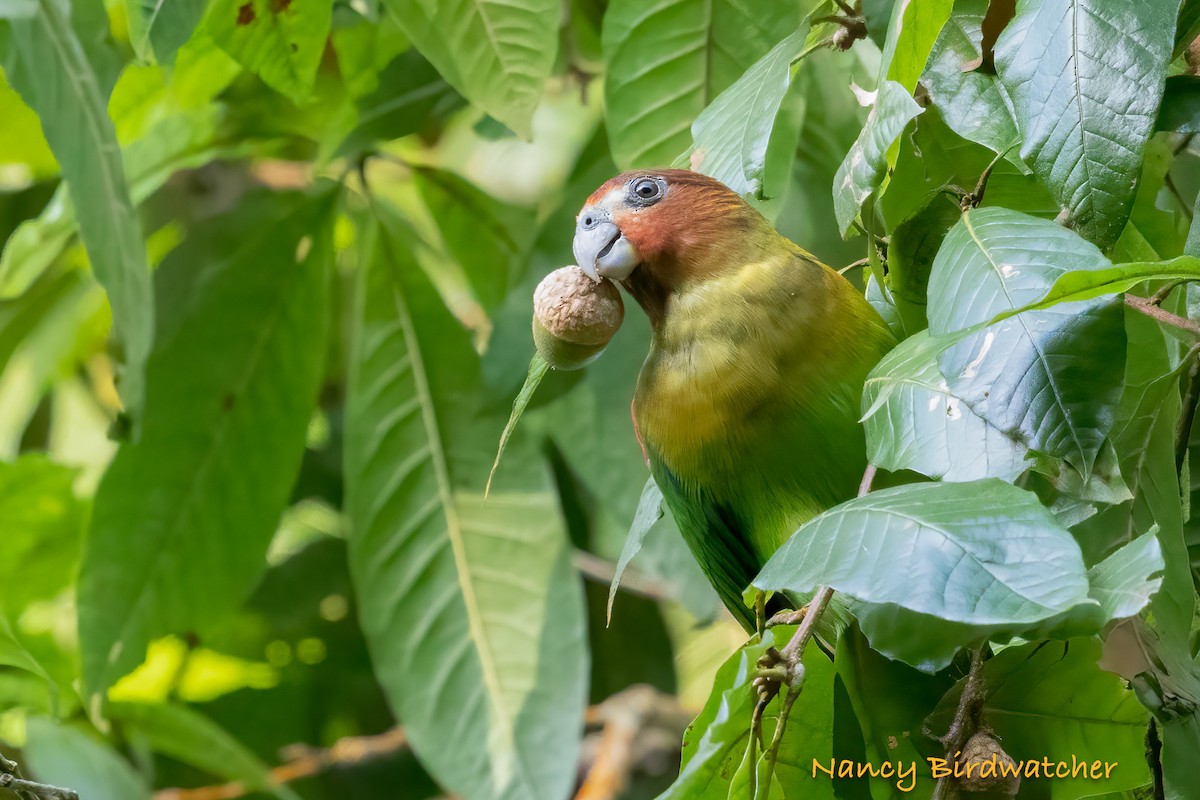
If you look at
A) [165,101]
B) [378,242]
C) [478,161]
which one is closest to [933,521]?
[378,242]

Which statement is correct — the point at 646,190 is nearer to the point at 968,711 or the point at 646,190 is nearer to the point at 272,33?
the point at 272,33

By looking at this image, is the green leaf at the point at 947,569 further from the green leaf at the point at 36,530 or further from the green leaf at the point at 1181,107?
the green leaf at the point at 36,530

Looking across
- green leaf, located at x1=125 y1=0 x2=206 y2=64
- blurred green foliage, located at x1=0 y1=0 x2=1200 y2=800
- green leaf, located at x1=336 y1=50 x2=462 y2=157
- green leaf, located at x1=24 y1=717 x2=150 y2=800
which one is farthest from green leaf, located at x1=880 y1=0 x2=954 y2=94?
green leaf, located at x1=24 y1=717 x2=150 y2=800

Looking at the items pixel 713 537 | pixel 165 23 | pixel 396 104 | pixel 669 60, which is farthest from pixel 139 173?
pixel 713 537

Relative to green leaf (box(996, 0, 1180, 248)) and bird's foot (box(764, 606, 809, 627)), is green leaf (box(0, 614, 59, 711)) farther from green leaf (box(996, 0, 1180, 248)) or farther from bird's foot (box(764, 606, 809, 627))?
green leaf (box(996, 0, 1180, 248))

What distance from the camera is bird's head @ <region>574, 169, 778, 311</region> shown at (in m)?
1.13

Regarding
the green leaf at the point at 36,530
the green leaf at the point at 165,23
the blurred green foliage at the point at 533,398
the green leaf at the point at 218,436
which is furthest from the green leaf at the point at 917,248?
the green leaf at the point at 36,530

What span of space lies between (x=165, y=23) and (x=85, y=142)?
0.16m

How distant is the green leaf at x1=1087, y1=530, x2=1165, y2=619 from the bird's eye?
594mm

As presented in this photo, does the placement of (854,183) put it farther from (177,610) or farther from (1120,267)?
(177,610)

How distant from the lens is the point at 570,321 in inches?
39.1

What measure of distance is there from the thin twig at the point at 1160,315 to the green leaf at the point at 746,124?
0.89 feet

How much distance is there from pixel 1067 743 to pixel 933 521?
0.26 meters

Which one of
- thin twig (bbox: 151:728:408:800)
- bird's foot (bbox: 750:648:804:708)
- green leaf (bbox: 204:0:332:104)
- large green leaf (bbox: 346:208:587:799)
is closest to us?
bird's foot (bbox: 750:648:804:708)
